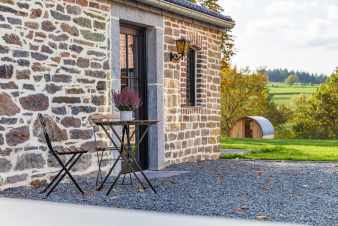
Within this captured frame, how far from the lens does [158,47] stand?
10094 millimetres

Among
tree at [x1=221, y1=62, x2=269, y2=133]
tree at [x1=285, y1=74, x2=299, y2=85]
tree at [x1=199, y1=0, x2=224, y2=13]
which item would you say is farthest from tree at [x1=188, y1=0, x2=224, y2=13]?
tree at [x1=285, y1=74, x2=299, y2=85]

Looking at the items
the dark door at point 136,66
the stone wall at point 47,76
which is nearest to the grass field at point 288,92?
the dark door at point 136,66

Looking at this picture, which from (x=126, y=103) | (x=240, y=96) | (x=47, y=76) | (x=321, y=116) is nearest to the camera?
(x=126, y=103)

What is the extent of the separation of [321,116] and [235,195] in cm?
2870

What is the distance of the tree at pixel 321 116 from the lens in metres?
34.4

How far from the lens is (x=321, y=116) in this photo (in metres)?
34.8

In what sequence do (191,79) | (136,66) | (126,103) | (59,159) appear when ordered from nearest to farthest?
(59,159)
(126,103)
(136,66)
(191,79)

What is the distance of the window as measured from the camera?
11.6m

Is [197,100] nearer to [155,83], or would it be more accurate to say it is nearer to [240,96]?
[155,83]

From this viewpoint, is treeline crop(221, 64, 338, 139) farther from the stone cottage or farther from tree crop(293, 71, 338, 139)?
the stone cottage

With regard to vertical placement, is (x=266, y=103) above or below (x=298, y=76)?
below

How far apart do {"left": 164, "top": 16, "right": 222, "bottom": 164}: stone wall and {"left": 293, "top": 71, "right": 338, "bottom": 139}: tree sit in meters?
23.4

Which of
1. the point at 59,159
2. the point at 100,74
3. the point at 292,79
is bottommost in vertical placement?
the point at 59,159

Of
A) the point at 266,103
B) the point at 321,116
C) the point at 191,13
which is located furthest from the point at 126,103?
the point at 266,103
